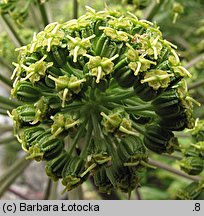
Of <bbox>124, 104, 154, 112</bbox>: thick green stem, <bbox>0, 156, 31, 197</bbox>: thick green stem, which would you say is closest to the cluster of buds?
<bbox>124, 104, 154, 112</bbox>: thick green stem

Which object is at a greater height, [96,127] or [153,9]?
[96,127]

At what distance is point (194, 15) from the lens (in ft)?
13.7

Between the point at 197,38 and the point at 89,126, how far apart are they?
2530mm

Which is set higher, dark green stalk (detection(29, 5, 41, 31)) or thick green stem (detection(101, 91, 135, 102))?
thick green stem (detection(101, 91, 135, 102))

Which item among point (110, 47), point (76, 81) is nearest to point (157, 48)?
point (110, 47)

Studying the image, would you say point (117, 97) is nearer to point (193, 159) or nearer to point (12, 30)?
point (193, 159)

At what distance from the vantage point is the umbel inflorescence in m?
1.72

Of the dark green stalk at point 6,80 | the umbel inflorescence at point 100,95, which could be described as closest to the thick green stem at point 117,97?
the umbel inflorescence at point 100,95

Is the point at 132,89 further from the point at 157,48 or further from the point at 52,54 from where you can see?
the point at 52,54

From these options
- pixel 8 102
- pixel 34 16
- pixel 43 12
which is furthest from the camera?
pixel 34 16

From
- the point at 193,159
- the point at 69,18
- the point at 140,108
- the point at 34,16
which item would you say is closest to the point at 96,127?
the point at 140,108

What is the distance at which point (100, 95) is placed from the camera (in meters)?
1.85

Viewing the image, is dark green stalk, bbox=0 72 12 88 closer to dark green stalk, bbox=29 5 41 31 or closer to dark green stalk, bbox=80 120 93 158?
dark green stalk, bbox=29 5 41 31

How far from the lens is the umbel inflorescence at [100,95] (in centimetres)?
172
